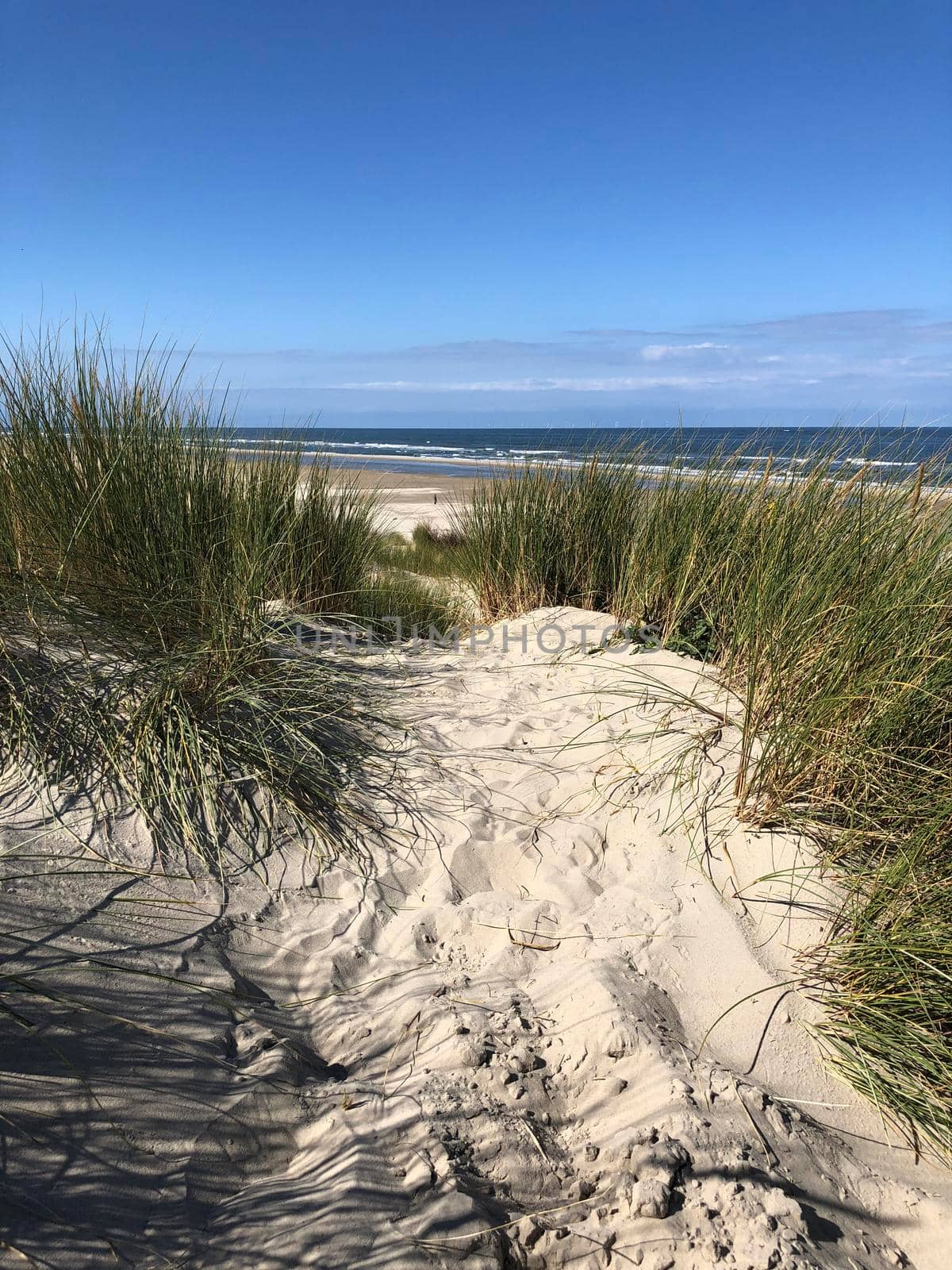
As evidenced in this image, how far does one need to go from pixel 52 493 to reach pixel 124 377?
2.47 ft

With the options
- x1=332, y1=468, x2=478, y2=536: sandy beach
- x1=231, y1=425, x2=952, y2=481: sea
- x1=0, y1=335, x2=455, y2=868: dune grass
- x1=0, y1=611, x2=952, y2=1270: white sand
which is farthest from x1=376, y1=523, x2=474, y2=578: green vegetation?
x1=0, y1=611, x2=952, y2=1270: white sand

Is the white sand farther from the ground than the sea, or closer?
closer

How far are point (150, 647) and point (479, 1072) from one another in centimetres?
172

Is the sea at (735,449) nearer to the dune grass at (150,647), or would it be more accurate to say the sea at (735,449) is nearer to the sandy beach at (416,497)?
the sandy beach at (416,497)

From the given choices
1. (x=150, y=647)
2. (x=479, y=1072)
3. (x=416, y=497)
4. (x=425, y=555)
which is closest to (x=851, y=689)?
(x=479, y=1072)

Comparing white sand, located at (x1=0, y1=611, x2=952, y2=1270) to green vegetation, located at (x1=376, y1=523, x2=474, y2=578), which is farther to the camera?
green vegetation, located at (x1=376, y1=523, x2=474, y2=578)

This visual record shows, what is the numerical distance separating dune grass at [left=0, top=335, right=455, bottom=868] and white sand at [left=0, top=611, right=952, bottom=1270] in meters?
0.28

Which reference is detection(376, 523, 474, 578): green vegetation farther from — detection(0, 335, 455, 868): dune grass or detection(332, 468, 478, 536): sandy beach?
detection(0, 335, 455, 868): dune grass

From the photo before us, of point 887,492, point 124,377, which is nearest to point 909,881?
point 887,492

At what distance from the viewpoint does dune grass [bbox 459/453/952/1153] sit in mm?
1775

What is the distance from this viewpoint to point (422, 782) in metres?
2.77

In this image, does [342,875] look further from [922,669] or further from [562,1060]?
[922,669]

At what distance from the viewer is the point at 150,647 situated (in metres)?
2.60

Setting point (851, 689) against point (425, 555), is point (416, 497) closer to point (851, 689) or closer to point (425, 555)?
point (425, 555)
